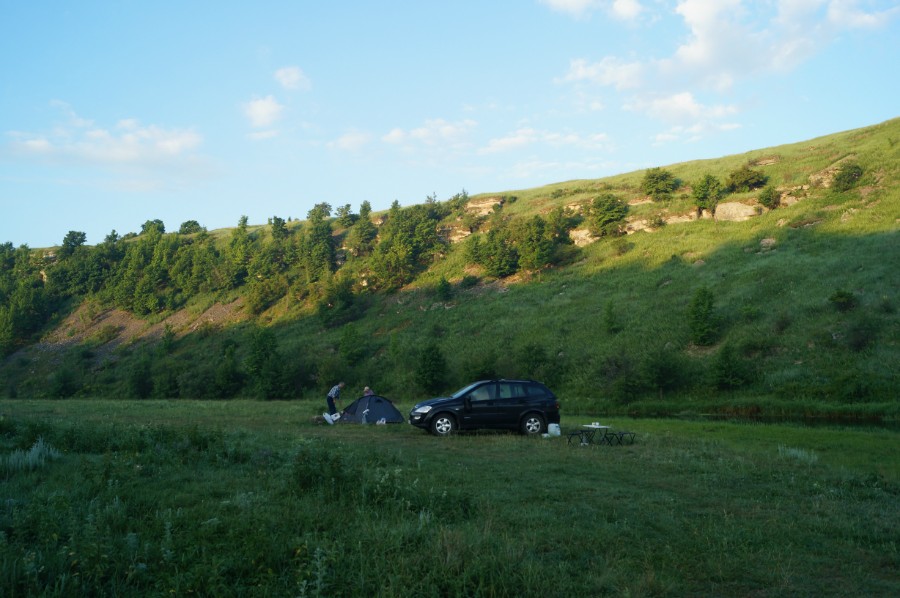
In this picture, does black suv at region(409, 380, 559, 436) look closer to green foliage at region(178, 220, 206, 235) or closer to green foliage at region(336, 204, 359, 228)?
green foliage at region(336, 204, 359, 228)

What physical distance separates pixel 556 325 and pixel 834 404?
21138mm

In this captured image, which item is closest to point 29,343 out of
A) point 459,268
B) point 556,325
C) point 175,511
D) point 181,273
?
point 181,273

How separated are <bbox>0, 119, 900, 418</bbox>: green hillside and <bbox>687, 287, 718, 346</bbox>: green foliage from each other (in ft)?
0.48

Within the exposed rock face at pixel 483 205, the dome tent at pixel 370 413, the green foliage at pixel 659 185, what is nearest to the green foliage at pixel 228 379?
the dome tent at pixel 370 413

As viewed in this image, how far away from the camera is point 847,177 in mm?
54125

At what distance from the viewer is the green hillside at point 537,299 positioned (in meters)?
33.2

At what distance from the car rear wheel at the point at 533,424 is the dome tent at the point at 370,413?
519 cm

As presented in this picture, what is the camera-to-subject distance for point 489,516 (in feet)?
21.8

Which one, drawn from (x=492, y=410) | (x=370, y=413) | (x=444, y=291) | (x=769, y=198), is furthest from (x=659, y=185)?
(x=492, y=410)

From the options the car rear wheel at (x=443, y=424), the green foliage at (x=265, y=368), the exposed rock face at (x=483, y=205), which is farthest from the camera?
the exposed rock face at (x=483, y=205)

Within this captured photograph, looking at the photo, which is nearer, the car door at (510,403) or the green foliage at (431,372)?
the car door at (510,403)

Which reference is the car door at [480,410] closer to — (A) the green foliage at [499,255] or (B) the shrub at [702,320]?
(B) the shrub at [702,320]

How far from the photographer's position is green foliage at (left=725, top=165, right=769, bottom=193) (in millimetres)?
62250

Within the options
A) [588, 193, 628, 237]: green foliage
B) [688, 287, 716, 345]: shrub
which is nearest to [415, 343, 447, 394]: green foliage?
[688, 287, 716, 345]: shrub
